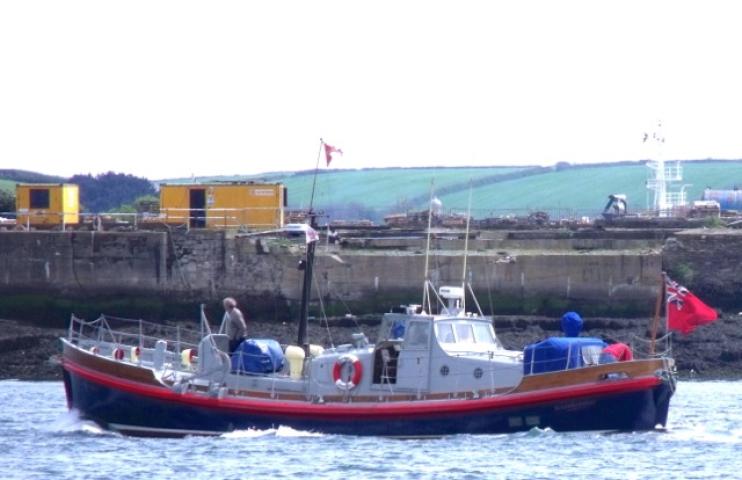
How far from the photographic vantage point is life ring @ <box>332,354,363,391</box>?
89.2ft

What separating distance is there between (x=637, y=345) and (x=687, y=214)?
900 inches

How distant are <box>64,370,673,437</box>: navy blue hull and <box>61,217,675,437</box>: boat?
1cm

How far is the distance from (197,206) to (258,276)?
5874 millimetres

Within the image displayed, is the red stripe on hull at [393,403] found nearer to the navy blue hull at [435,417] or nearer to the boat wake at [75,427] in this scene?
the navy blue hull at [435,417]

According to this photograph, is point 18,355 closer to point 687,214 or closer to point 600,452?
point 600,452

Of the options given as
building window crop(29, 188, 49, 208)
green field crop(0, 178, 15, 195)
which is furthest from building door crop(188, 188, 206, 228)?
green field crop(0, 178, 15, 195)

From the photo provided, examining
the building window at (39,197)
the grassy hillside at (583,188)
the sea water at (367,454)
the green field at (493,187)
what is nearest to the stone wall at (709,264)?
the sea water at (367,454)

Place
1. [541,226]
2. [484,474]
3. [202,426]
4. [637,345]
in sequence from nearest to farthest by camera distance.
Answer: [484,474]
[202,426]
[637,345]
[541,226]

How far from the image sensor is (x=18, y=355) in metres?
41.2

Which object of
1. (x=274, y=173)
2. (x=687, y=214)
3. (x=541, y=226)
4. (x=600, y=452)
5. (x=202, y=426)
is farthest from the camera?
(x=274, y=173)

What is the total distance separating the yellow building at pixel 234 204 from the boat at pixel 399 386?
68.6ft

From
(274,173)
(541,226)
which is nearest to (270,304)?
(541,226)

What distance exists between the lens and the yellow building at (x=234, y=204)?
49.8 meters

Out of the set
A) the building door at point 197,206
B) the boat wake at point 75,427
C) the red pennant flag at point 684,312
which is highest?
the building door at point 197,206
